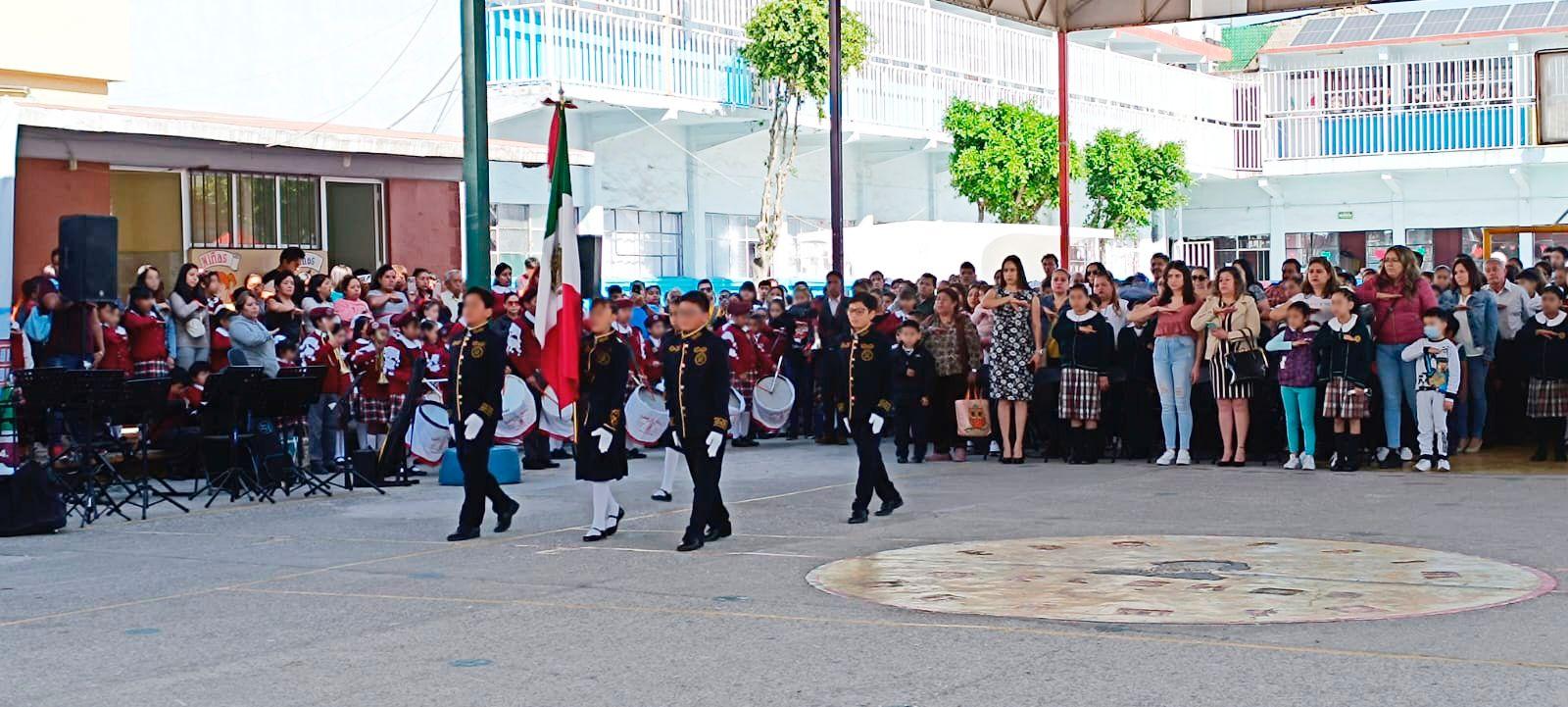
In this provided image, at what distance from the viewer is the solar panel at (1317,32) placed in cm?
4688

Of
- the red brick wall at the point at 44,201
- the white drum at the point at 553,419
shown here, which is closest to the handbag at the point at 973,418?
the white drum at the point at 553,419

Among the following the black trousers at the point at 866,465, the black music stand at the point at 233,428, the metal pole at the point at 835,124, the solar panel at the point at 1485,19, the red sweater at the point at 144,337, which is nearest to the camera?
the black trousers at the point at 866,465

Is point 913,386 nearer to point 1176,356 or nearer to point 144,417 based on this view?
point 1176,356

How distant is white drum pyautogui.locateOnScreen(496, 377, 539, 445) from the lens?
685 inches

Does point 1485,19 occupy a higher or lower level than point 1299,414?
higher

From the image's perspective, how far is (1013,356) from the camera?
18281mm

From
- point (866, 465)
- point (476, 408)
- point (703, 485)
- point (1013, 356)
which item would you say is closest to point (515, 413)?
point (476, 408)

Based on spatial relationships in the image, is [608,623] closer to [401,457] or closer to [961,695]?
[961,695]

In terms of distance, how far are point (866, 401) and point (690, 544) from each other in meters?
2.25

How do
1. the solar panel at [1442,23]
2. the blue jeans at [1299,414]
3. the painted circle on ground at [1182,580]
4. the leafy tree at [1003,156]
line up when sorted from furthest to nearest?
1. the solar panel at [1442,23]
2. the leafy tree at [1003,156]
3. the blue jeans at [1299,414]
4. the painted circle on ground at [1182,580]

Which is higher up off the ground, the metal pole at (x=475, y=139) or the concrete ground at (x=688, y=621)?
the metal pole at (x=475, y=139)

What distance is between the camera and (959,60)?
40.7 metres

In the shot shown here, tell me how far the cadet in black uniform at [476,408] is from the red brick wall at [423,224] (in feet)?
38.3

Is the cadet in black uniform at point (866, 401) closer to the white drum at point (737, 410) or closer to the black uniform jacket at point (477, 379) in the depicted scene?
the black uniform jacket at point (477, 379)
